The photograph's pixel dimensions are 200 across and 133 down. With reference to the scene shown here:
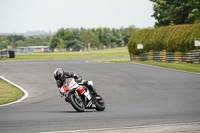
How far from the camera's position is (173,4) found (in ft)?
206

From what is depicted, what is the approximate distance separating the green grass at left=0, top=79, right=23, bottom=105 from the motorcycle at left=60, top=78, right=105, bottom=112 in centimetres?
515

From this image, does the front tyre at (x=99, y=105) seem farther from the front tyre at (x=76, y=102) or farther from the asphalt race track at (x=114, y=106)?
the front tyre at (x=76, y=102)

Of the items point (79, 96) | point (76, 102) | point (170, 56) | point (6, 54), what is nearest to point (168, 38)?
point (170, 56)

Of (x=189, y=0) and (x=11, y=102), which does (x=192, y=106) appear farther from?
(x=189, y=0)

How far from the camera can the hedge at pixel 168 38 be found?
1625 inches

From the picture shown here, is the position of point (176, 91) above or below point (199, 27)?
below

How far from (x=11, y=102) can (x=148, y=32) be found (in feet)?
118

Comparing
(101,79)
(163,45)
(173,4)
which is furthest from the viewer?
(173,4)

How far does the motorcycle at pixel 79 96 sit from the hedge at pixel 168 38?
95.4 ft

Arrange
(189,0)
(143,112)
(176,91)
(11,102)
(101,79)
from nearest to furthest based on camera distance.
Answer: (143,112) → (11,102) → (176,91) → (101,79) → (189,0)

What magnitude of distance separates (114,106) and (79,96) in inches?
94.3

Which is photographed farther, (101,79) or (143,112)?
(101,79)

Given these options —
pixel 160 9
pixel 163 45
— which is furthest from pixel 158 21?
pixel 163 45

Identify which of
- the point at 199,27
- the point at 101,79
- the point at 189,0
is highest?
the point at 189,0
